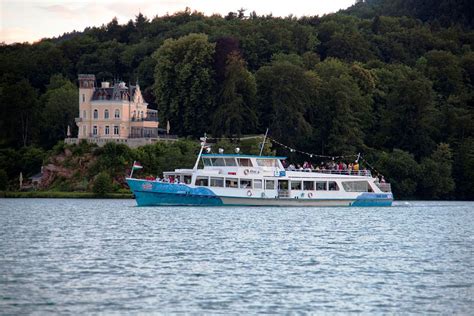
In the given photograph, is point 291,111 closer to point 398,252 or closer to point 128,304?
point 398,252

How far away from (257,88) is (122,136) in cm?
1560

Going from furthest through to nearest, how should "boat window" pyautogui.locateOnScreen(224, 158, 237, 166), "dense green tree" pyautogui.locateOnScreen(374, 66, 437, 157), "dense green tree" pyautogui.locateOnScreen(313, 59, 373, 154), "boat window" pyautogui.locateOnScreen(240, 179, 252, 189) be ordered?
"dense green tree" pyautogui.locateOnScreen(374, 66, 437, 157) → "dense green tree" pyautogui.locateOnScreen(313, 59, 373, 154) → "boat window" pyautogui.locateOnScreen(240, 179, 252, 189) → "boat window" pyautogui.locateOnScreen(224, 158, 237, 166)

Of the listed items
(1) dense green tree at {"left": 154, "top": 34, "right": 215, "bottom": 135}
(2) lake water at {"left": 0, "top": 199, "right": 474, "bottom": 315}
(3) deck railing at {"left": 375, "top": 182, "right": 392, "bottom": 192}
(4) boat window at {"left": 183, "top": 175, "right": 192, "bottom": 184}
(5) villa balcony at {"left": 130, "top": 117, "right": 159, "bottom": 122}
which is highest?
(1) dense green tree at {"left": 154, "top": 34, "right": 215, "bottom": 135}

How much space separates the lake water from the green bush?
33.3 m

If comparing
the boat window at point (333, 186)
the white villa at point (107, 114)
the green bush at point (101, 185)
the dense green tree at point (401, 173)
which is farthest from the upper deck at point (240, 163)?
the white villa at point (107, 114)

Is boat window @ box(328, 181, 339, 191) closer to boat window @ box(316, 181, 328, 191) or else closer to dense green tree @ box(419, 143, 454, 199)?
boat window @ box(316, 181, 328, 191)

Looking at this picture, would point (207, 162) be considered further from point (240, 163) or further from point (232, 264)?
point (232, 264)

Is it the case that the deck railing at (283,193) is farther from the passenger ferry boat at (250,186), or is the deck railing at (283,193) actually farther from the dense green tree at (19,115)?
the dense green tree at (19,115)

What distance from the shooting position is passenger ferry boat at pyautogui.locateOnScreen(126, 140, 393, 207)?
86.6 meters

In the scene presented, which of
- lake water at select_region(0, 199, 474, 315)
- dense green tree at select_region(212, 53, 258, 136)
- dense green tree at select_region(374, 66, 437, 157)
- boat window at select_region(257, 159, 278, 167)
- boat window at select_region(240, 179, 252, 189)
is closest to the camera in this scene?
lake water at select_region(0, 199, 474, 315)

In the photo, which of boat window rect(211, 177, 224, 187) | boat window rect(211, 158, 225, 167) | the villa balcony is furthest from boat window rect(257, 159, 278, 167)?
the villa balcony

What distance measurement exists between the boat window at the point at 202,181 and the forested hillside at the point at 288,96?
30917 millimetres

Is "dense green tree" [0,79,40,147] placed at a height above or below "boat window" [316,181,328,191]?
above

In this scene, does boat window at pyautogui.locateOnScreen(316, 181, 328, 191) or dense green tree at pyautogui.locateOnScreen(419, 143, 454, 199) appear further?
dense green tree at pyautogui.locateOnScreen(419, 143, 454, 199)
